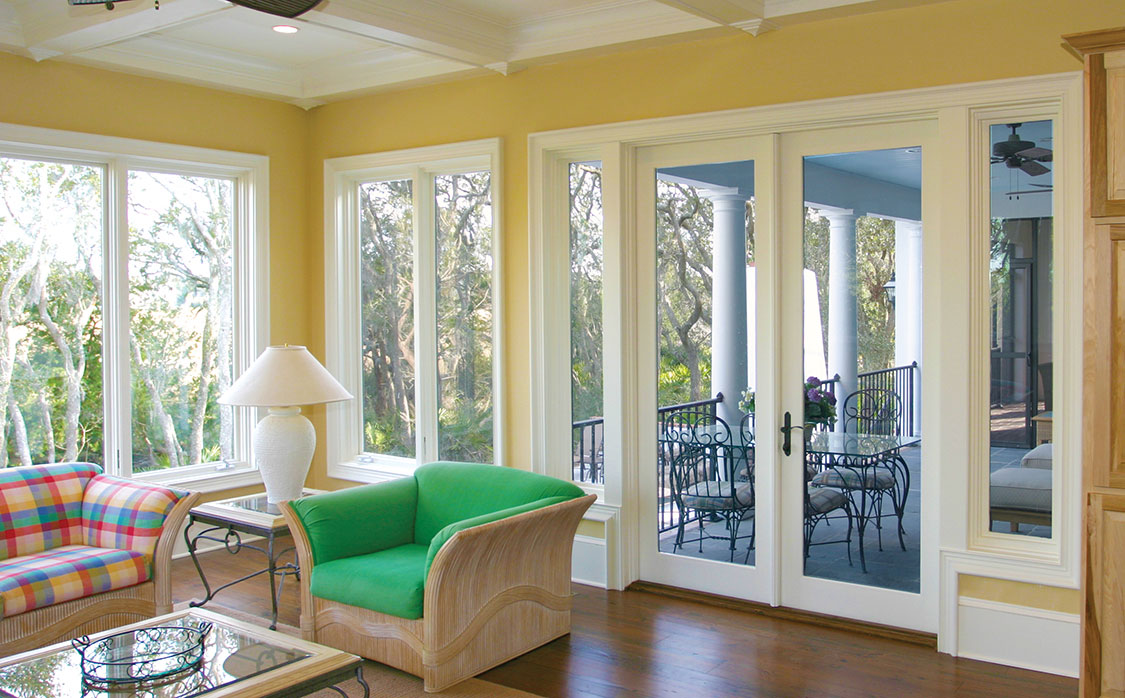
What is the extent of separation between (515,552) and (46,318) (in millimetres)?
2872

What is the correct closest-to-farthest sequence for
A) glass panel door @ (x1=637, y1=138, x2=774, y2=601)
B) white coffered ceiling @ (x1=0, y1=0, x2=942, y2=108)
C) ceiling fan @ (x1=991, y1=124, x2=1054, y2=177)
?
ceiling fan @ (x1=991, y1=124, x2=1054, y2=177)
white coffered ceiling @ (x1=0, y1=0, x2=942, y2=108)
glass panel door @ (x1=637, y1=138, x2=774, y2=601)

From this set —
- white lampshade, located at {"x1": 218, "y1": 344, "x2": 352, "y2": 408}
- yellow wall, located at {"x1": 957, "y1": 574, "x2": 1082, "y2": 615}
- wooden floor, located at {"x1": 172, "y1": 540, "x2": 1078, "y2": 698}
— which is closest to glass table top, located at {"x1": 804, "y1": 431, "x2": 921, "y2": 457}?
yellow wall, located at {"x1": 957, "y1": 574, "x2": 1082, "y2": 615}

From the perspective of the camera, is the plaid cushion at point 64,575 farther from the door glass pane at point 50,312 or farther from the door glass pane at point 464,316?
the door glass pane at point 464,316

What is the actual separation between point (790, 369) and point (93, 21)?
11.4 ft

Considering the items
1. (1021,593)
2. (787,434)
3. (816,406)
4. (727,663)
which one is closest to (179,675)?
(727,663)

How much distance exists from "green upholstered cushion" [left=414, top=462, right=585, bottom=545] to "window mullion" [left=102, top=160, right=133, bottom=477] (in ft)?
6.20

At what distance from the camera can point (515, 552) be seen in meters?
3.85

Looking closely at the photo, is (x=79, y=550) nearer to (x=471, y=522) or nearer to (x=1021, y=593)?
(x=471, y=522)

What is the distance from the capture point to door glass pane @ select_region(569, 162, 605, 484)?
16.3 ft

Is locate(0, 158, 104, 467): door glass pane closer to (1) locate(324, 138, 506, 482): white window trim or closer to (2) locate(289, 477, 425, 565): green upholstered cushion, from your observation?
(1) locate(324, 138, 506, 482): white window trim

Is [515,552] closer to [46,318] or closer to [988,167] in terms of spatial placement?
[988,167]

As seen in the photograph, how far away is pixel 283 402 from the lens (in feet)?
14.2

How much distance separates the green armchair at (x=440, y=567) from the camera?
11.7ft

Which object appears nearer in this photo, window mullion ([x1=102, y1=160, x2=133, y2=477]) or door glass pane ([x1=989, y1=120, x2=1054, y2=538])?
door glass pane ([x1=989, y1=120, x2=1054, y2=538])
